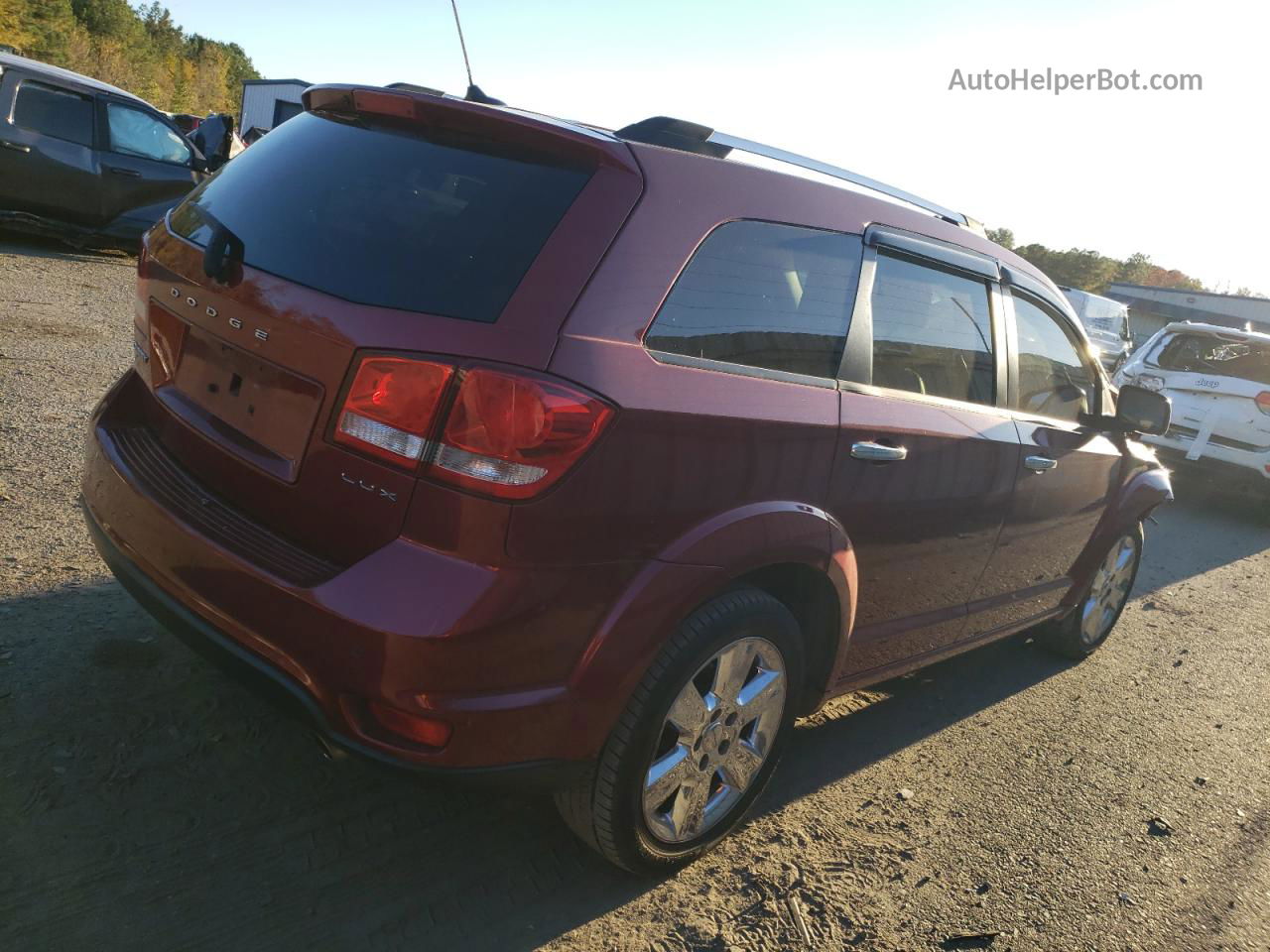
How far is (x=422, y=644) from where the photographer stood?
82.2 inches

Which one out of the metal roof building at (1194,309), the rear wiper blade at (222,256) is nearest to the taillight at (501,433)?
the rear wiper blade at (222,256)

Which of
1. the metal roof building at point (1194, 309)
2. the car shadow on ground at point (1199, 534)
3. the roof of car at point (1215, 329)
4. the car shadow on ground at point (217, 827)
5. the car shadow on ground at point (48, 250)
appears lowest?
the car shadow on ground at point (48, 250)

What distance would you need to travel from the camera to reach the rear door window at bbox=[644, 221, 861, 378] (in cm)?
246

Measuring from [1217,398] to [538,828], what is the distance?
938cm

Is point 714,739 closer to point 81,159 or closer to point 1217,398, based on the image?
point 1217,398

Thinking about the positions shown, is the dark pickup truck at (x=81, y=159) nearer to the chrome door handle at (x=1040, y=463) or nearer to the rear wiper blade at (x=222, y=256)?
the rear wiper blade at (x=222, y=256)

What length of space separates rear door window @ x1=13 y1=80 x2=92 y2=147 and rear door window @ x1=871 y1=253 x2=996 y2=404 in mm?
9944

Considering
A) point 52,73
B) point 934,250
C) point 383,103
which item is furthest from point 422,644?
Answer: point 52,73

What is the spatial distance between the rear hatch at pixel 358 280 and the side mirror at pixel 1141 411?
118 inches

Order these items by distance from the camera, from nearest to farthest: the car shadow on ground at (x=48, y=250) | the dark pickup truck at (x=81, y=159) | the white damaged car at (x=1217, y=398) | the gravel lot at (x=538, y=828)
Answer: the gravel lot at (x=538, y=828), the white damaged car at (x=1217, y=398), the dark pickup truck at (x=81, y=159), the car shadow on ground at (x=48, y=250)

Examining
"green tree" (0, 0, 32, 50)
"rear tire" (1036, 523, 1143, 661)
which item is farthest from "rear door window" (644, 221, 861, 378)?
"green tree" (0, 0, 32, 50)

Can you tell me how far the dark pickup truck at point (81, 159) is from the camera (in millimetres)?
9961

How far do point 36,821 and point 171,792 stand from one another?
315mm

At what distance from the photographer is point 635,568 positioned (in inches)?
91.0
